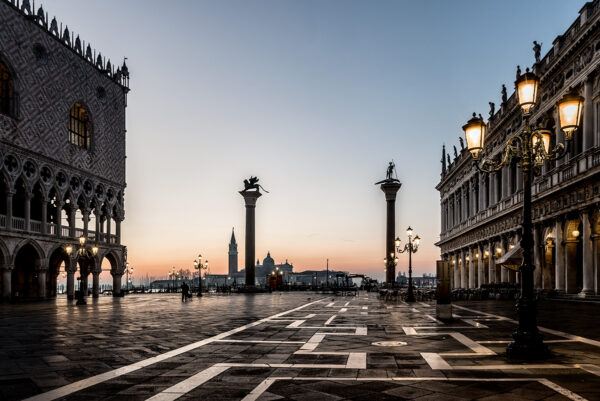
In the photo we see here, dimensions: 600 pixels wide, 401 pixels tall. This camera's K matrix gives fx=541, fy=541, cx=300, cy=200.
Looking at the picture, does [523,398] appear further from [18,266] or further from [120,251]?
[120,251]

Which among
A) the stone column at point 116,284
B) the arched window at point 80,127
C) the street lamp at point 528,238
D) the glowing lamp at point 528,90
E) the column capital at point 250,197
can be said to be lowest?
the stone column at point 116,284

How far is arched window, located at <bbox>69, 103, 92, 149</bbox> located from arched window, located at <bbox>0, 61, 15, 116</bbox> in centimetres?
728

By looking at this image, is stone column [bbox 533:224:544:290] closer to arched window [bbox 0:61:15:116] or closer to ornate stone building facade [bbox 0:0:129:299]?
ornate stone building facade [bbox 0:0:129:299]

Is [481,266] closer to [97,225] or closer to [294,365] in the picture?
[97,225]

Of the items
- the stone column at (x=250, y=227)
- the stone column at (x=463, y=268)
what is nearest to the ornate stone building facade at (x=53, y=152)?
the stone column at (x=250, y=227)

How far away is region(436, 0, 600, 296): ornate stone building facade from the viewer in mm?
25672

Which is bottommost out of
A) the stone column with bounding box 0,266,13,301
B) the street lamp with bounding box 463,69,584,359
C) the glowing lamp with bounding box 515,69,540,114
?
the stone column with bounding box 0,266,13,301

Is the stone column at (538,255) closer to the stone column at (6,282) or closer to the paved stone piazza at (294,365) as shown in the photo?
the paved stone piazza at (294,365)

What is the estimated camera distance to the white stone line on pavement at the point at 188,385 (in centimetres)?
654

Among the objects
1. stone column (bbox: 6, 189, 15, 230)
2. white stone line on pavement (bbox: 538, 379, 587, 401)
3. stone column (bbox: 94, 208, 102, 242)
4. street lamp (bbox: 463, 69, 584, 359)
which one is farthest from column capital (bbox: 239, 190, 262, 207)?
white stone line on pavement (bbox: 538, 379, 587, 401)

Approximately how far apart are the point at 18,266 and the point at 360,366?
133 feet

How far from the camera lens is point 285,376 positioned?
7.85 meters

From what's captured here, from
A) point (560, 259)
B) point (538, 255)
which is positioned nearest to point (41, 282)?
point (538, 255)

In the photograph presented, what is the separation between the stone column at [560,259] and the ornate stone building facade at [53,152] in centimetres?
2767
